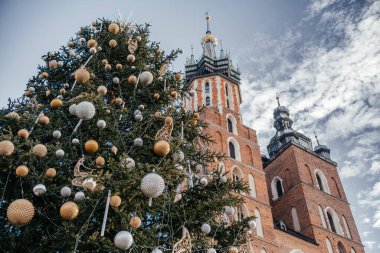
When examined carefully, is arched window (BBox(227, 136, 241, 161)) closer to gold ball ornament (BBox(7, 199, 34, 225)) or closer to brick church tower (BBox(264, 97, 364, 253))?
brick church tower (BBox(264, 97, 364, 253))

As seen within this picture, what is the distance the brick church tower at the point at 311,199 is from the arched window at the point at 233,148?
4675 mm

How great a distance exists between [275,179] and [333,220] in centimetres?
493

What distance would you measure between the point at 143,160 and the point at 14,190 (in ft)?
5.80

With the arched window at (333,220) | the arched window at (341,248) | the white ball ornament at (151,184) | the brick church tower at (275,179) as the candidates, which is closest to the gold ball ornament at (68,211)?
the white ball ornament at (151,184)

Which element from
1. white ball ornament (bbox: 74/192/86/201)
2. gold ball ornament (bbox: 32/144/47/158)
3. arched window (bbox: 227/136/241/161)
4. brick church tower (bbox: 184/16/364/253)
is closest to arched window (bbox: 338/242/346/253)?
brick church tower (bbox: 184/16/364/253)

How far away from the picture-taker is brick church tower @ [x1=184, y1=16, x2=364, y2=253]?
19.2m

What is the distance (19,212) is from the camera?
136 inches

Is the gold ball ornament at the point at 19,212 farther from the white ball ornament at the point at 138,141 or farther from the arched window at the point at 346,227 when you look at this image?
the arched window at the point at 346,227

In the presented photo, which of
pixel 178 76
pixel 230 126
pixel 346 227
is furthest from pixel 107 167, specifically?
pixel 346 227

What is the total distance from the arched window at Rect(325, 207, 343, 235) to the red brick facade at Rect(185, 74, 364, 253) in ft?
0.21

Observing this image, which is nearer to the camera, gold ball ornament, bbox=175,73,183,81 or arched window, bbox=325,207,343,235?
gold ball ornament, bbox=175,73,183,81

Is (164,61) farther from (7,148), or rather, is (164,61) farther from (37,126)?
(7,148)

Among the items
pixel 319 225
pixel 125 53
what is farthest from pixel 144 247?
pixel 319 225

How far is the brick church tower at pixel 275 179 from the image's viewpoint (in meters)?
19.2
